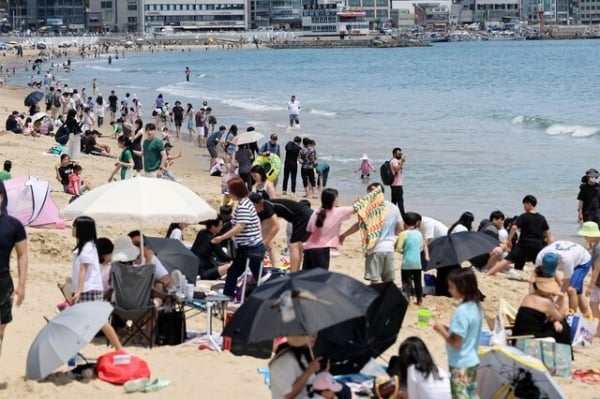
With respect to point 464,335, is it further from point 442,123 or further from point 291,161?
point 442,123

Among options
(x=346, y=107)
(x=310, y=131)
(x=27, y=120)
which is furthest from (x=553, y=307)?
(x=346, y=107)

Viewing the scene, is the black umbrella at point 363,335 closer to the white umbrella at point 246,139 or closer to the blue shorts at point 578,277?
the blue shorts at point 578,277

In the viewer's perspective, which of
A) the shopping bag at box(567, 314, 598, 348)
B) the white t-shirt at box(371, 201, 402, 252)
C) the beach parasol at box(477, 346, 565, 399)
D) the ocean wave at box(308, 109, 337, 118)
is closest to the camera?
the beach parasol at box(477, 346, 565, 399)

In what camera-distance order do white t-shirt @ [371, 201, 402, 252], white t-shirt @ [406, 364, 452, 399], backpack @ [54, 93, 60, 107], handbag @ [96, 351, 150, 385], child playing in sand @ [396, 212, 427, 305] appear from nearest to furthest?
white t-shirt @ [406, 364, 452, 399] → handbag @ [96, 351, 150, 385] → white t-shirt @ [371, 201, 402, 252] → child playing in sand @ [396, 212, 427, 305] → backpack @ [54, 93, 60, 107]

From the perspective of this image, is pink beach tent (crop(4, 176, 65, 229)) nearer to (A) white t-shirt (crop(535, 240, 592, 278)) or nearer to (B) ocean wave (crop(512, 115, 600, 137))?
(A) white t-shirt (crop(535, 240, 592, 278))

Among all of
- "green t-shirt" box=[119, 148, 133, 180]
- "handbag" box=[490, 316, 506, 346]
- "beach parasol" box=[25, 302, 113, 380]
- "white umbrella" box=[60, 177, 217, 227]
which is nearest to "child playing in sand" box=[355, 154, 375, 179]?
"green t-shirt" box=[119, 148, 133, 180]

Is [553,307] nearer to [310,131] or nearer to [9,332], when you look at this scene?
[9,332]

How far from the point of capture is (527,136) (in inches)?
1399

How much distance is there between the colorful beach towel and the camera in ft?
37.3

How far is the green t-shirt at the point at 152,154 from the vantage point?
16688 millimetres

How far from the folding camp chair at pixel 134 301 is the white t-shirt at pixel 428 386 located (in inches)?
125

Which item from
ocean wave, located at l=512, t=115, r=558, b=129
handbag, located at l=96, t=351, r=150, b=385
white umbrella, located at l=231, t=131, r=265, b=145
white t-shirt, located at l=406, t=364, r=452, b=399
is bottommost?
ocean wave, located at l=512, t=115, r=558, b=129

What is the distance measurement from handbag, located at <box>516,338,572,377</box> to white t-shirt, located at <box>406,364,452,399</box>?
1743mm

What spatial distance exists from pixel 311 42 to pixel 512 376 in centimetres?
18033
